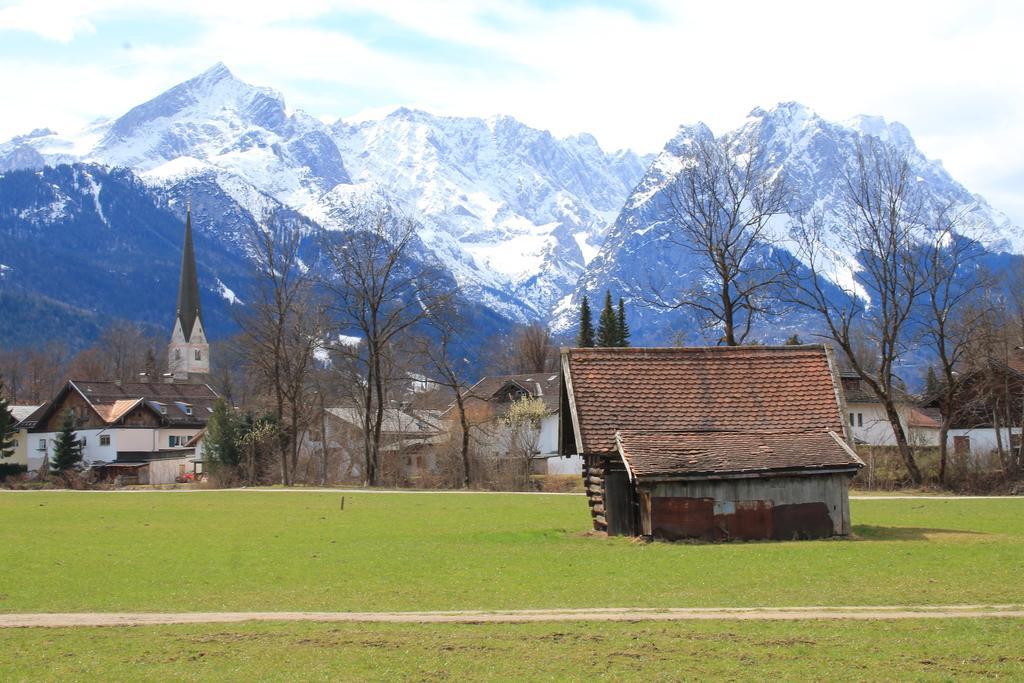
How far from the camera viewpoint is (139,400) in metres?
103

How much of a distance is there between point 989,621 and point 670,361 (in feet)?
56.2

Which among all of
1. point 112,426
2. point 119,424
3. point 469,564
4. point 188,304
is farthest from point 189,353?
point 469,564

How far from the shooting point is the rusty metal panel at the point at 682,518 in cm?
2948

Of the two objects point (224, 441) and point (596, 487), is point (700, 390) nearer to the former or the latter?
point (596, 487)

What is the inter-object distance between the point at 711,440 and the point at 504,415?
54955 mm

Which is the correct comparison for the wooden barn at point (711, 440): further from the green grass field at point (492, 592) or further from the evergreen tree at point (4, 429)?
the evergreen tree at point (4, 429)

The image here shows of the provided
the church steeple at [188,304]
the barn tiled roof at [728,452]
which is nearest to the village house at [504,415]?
the barn tiled roof at [728,452]

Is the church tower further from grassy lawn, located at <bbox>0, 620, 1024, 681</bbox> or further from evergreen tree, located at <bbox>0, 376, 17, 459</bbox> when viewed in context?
grassy lawn, located at <bbox>0, 620, 1024, 681</bbox>

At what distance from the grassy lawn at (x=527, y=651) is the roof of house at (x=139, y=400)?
289ft

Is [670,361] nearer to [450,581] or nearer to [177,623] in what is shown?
[450,581]

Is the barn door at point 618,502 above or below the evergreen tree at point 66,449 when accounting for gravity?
below

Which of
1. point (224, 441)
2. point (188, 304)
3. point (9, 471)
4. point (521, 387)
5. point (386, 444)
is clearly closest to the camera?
point (224, 441)

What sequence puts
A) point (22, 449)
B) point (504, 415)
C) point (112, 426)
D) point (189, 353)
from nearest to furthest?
point (504, 415) → point (112, 426) → point (22, 449) → point (189, 353)

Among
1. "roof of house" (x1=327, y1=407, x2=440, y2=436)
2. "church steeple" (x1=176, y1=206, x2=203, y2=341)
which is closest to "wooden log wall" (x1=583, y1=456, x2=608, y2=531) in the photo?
"roof of house" (x1=327, y1=407, x2=440, y2=436)
